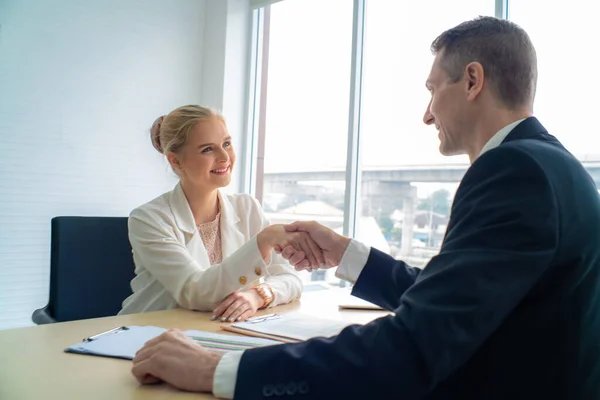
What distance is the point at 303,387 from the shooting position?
796 millimetres

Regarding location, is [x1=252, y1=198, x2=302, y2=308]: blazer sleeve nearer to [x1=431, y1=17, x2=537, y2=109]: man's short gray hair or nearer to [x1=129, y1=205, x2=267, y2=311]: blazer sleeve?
[x1=129, y1=205, x2=267, y2=311]: blazer sleeve

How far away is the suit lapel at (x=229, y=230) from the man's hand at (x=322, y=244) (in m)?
0.40

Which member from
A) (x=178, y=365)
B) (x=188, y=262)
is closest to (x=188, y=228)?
(x=188, y=262)

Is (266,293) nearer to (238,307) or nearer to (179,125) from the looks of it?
(238,307)

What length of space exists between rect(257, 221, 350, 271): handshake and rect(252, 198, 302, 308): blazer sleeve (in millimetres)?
108

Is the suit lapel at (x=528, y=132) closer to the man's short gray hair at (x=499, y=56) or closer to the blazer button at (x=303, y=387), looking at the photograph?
the man's short gray hair at (x=499, y=56)

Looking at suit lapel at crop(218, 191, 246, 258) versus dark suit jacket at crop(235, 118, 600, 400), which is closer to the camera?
dark suit jacket at crop(235, 118, 600, 400)

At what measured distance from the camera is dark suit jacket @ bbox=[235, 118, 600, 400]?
76 cm

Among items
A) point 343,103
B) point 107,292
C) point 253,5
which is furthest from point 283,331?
point 253,5

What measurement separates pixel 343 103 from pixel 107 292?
1.75 m

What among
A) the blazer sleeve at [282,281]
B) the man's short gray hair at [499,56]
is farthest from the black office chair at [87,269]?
the man's short gray hair at [499,56]

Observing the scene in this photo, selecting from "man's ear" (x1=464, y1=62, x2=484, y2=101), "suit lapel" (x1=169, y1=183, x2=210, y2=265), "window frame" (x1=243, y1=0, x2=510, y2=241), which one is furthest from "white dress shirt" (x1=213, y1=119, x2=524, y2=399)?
"window frame" (x1=243, y1=0, x2=510, y2=241)

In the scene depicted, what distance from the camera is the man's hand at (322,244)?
1623 mm

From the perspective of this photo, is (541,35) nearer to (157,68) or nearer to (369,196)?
(369,196)
